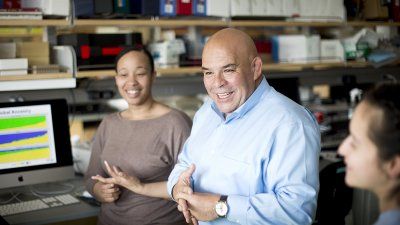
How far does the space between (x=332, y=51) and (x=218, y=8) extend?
110 cm

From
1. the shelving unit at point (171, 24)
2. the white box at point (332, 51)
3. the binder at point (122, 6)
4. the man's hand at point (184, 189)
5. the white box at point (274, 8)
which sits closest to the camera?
the man's hand at point (184, 189)

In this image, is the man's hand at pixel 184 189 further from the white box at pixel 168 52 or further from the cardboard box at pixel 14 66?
the white box at pixel 168 52

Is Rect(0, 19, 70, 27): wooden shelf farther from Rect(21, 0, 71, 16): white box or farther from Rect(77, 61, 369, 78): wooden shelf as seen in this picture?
Rect(77, 61, 369, 78): wooden shelf

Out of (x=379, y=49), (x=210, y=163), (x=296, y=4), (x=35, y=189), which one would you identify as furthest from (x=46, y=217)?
(x=379, y=49)

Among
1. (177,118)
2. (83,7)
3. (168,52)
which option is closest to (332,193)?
(177,118)

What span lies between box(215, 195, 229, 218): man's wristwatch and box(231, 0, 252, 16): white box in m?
1.83

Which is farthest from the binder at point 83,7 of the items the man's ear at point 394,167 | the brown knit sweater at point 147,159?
the man's ear at point 394,167

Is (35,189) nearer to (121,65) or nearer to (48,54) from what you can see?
(48,54)

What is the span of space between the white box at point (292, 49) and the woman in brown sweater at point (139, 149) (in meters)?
1.48

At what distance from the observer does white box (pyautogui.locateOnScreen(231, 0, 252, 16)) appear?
320cm

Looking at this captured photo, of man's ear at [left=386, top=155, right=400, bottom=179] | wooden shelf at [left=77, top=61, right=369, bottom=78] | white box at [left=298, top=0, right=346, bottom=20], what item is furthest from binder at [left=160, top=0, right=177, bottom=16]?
man's ear at [left=386, top=155, right=400, bottom=179]

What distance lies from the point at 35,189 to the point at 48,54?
759mm

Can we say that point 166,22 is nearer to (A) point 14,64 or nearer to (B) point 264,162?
(A) point 14,64

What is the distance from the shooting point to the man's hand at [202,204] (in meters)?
1.64
